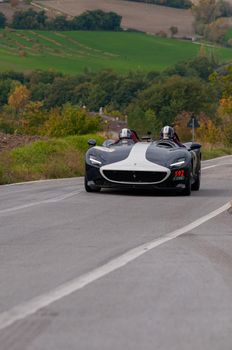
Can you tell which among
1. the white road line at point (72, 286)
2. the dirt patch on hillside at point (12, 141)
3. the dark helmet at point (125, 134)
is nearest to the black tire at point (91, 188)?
the dark helmet at point (125, 134)

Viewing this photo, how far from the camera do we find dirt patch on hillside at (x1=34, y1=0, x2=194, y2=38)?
147000 mm

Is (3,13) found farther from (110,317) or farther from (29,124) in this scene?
(110,317)

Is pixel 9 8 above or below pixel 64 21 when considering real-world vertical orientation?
below

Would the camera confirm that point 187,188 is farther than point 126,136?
No

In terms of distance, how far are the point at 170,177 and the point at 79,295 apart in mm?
11250

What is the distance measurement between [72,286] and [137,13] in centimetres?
14415

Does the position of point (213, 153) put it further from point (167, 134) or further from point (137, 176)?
point (137, 176)

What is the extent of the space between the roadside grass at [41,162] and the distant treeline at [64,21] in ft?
374

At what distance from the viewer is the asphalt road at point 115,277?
23.2 feet

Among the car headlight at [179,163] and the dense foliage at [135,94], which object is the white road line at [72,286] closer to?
the car headlight at [179,163]

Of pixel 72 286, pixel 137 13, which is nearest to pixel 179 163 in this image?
pixel 72 286

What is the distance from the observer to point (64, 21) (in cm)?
15038

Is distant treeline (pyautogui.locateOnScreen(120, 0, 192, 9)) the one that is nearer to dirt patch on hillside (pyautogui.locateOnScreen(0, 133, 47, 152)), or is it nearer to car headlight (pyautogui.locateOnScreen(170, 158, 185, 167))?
dirt patch on hillside (pyautogui.locateOnScreen(0, 133, 47, 152))

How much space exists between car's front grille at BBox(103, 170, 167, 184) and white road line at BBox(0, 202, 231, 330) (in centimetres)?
639
